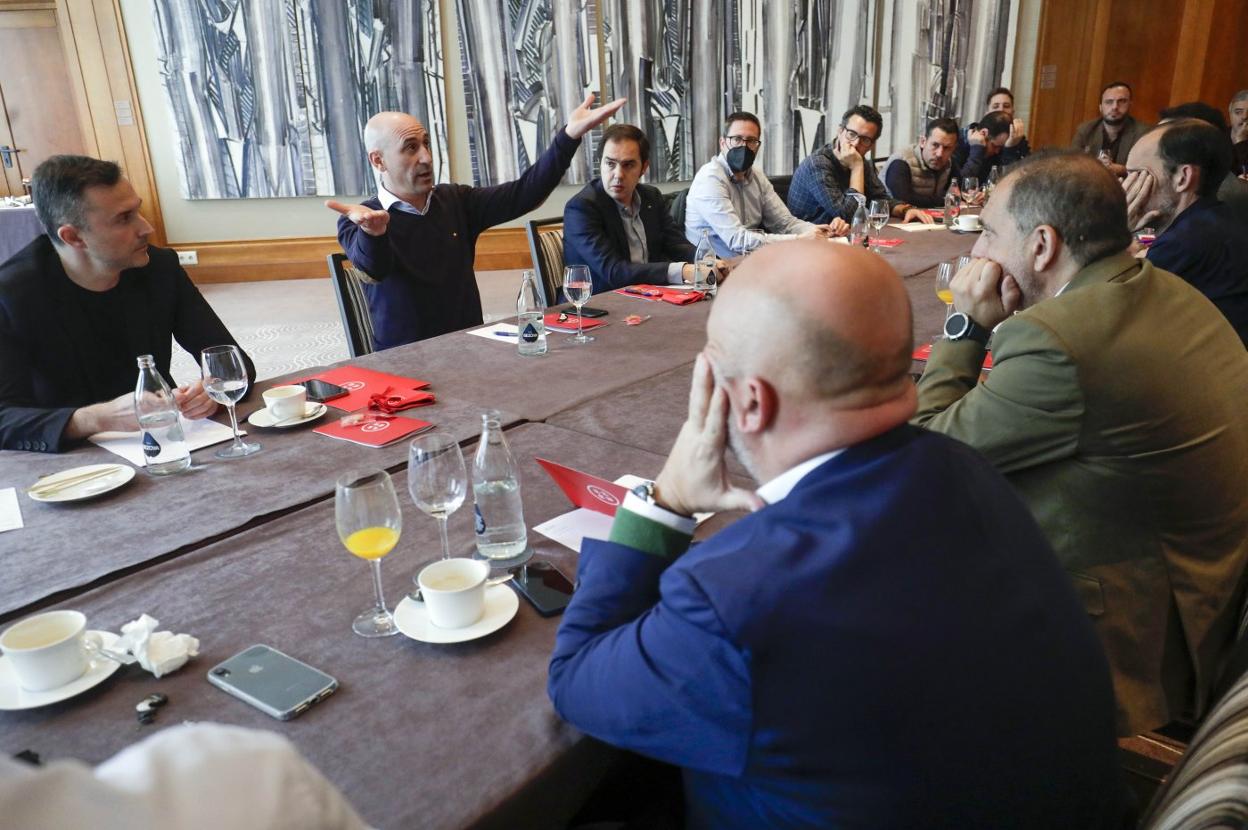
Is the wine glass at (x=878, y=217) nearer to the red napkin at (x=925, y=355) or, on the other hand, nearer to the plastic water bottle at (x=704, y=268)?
the plastic water bottle at (x=704, y=268)

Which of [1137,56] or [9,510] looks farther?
[1137,56]

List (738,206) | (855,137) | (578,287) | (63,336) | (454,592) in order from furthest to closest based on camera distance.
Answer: (855,137)
(738,206)
(578,287)
(63,336)
(454,592)

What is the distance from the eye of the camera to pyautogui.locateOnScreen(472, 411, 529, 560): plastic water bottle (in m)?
1.33

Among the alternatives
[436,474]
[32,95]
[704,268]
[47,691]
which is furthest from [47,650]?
[32,95]

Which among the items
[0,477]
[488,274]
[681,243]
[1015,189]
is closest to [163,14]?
[488,274]

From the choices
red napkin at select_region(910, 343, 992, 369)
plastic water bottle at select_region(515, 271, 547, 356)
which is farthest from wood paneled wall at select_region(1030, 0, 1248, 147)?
plastic water bottle at select_region(515, 271, 547, 356)

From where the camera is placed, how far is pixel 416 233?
307 cm

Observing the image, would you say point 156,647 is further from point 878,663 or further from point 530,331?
point 530,331

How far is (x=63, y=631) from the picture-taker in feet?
3.39

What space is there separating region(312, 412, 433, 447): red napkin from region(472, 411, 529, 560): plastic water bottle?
488mm

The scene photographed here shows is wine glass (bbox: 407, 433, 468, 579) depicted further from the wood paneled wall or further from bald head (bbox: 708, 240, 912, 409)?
the wood paneled wall

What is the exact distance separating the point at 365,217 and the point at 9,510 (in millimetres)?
1411

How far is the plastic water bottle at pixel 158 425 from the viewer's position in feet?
5.41

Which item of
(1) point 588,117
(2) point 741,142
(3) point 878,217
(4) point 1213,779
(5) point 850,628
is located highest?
(1) point 588,117
